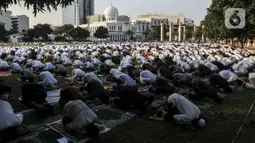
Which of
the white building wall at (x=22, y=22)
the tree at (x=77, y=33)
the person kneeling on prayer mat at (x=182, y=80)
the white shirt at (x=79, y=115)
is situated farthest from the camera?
the white building wall at (x=22, y=22)

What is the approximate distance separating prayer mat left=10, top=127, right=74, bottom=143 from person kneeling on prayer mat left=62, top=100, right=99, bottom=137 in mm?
338

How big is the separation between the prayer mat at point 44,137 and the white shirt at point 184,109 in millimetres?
2719

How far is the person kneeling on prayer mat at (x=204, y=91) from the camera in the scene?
968cm

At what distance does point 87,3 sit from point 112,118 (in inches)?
6236

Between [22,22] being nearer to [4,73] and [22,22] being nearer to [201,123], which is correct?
[4,73]

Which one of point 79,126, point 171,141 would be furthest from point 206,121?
point 79,126

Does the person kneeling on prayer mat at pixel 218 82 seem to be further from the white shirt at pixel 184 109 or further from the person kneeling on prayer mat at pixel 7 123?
the person kneeling on prayer mat at pixel 7 123

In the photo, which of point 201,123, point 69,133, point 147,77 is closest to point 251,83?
point 147,77

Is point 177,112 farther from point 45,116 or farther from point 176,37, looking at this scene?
point 176,37

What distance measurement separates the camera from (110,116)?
8266 mm

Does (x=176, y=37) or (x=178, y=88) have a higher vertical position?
(x=176, y=37)

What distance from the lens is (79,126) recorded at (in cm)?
633

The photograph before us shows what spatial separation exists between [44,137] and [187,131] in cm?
344

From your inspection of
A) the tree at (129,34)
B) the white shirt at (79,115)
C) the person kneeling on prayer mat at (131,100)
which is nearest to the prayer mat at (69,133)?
the white shirt at (79,115)
